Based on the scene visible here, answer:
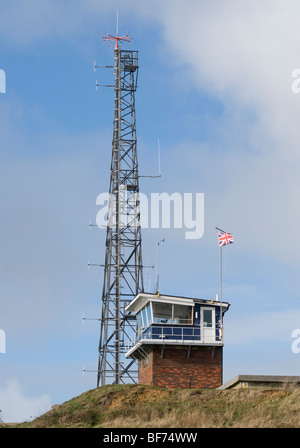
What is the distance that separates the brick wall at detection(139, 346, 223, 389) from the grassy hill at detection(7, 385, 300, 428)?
3894mm

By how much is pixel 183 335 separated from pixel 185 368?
6.99ft

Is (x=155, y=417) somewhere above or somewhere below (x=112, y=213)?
below

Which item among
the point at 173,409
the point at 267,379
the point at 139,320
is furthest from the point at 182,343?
the point at 173,409

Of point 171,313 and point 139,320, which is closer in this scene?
point 171,313

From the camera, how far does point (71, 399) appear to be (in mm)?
53688

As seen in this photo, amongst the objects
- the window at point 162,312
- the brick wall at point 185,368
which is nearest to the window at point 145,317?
the window at point 162,312

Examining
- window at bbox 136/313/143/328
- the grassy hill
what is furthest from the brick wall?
window at bbox 136/313/143/328

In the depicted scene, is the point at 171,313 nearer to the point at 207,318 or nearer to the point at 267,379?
the point at 207,318

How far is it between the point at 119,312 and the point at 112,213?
27.8 feet

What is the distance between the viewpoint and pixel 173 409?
4775 cm

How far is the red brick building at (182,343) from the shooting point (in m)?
56.3

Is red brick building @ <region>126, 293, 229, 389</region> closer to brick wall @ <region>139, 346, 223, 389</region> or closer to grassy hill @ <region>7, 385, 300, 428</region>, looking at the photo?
brick wall @ <region>139, 346, 223, 389</region>
